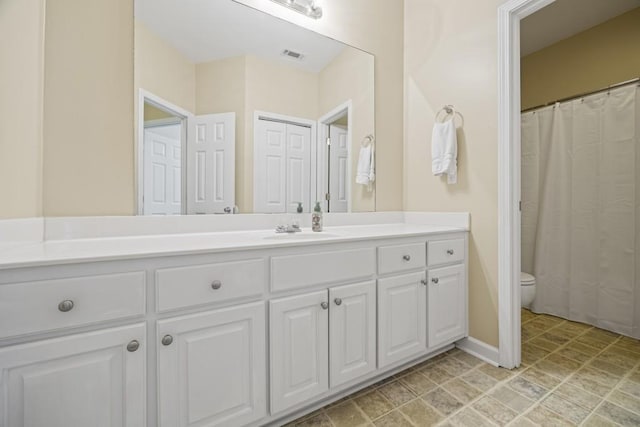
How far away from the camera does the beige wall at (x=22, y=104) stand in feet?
3.75

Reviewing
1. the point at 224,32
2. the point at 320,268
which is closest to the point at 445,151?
the point at 320,268

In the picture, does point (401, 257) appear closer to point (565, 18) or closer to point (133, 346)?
point (133, 346)

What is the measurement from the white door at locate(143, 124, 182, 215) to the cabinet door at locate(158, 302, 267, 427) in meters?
0.71

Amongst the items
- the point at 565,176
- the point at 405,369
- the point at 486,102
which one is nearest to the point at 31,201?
the point at 405,369

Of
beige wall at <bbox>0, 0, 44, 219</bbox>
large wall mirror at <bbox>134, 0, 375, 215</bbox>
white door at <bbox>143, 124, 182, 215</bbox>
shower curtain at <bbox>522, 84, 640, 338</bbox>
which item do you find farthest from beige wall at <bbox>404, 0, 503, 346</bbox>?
beige wall at <bbox>0, 0, 44, 219</bbox>

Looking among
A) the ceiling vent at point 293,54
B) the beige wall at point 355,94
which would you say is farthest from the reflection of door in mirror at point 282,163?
the ceiling vent at point 293,54

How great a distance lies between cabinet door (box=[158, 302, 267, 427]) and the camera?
936 mm

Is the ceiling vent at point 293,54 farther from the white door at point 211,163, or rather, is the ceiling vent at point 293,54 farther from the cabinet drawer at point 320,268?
the cabinet drawer at point 320,268

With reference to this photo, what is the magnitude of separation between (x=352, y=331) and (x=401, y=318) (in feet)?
1.07

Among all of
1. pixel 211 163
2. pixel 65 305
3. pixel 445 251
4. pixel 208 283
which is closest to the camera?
pixel 65 305

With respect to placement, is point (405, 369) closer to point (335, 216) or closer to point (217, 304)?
point (335, 216)

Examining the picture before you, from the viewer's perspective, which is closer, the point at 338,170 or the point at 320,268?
the point at 320,268

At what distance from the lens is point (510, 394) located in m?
1.43

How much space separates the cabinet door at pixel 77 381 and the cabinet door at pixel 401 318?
102cm
